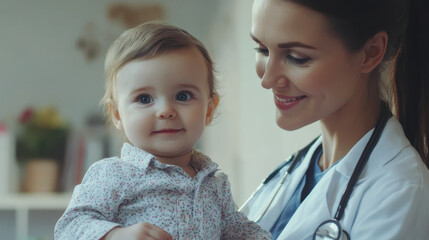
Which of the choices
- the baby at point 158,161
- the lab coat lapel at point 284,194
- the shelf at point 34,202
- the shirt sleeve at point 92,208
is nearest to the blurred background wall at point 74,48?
the shelf at point 34,202

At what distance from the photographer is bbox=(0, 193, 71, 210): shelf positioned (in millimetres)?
4488

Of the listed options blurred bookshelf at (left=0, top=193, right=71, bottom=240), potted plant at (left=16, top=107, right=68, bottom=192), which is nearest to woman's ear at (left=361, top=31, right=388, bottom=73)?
blurred bookshelf at (left=0, top=193, right=71, bottom=240)

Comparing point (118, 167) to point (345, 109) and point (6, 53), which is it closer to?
point (345, 109)

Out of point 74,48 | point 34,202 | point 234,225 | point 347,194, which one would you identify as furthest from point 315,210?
point 74,48

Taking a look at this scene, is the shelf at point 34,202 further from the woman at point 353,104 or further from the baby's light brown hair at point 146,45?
the baby's light brown hair at point 146,45

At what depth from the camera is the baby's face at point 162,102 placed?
123cm

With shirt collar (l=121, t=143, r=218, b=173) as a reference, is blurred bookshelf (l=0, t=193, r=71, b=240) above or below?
below

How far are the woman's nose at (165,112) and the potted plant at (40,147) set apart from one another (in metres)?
3.61

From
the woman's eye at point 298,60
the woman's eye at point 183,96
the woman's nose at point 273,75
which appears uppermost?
the woman's eye at point 298,60

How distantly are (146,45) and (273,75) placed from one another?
29 centimetres

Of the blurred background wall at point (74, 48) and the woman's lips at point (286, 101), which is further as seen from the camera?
the blurred background wall at point (74, 48)

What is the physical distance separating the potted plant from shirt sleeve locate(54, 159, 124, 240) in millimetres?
3618

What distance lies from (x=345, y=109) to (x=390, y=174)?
269mm

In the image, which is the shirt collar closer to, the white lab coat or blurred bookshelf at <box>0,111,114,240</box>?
the white lab coat
